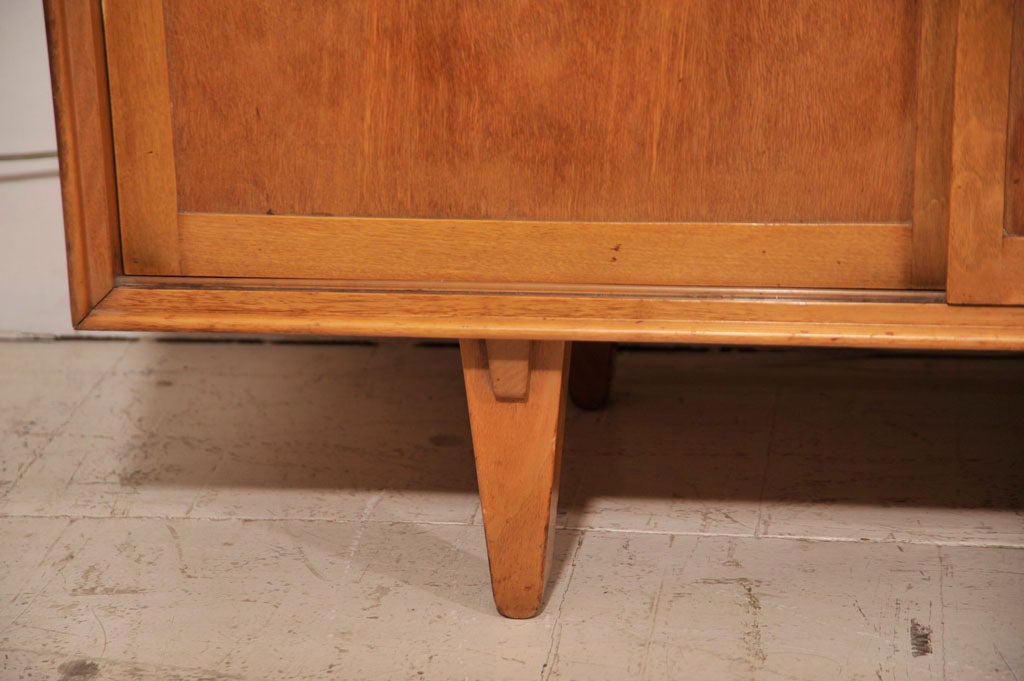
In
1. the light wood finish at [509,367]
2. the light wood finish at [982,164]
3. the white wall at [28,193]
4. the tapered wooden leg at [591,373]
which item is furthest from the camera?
the white wall at [28,193]

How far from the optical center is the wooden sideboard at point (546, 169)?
71 centimetres

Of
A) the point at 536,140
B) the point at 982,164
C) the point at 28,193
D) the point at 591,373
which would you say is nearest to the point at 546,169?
the point at 536,140

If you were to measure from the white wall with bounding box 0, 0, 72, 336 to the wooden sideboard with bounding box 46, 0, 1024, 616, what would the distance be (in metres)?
0.80

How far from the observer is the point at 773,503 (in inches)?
41.9

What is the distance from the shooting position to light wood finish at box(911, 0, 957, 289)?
69 cm

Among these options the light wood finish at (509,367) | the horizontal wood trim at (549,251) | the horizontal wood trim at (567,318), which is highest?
the horizontal wood trim at (549,251)

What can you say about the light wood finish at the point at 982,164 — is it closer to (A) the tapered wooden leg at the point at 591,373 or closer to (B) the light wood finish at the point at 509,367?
(B) the light wood finish at the point at 509,367

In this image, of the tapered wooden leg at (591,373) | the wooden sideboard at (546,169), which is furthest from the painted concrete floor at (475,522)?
the wooden sideboard at (546,169)

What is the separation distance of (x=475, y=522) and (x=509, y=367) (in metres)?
0.27

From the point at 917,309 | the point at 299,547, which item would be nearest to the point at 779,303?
the point at 917,309

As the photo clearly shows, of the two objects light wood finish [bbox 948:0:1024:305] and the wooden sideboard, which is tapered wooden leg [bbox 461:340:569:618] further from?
light wood finish [bbox 948:0:1024:305]

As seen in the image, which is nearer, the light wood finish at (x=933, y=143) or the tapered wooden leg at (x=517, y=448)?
the light wood finish at (x=933, y=143)

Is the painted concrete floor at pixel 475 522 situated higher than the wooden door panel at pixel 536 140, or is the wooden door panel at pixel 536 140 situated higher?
the wooden door panel at pixel 536 140

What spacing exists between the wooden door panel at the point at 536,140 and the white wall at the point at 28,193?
31.7 inches
